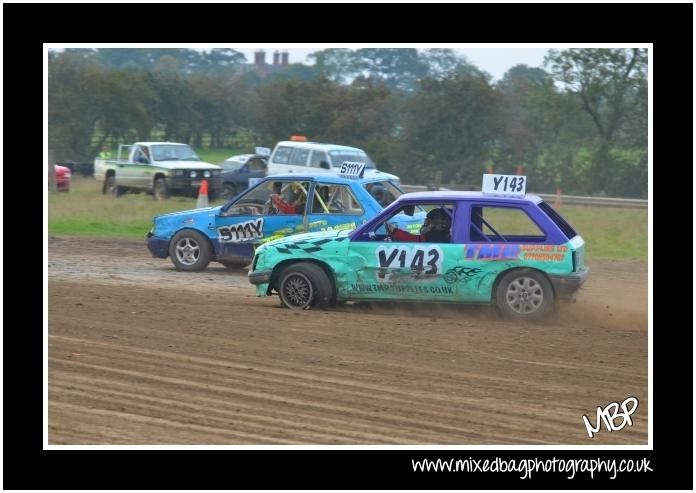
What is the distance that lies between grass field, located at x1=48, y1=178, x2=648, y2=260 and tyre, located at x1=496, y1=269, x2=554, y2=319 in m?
8.02

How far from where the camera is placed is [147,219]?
23422mm

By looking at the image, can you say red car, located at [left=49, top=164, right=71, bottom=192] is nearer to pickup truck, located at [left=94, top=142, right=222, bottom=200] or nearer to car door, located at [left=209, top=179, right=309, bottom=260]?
pickup truck, located at [left=94, top=142, right=222, bottom=200]

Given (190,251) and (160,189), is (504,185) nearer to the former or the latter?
(190,251)

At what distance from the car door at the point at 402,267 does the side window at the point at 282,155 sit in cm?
1664

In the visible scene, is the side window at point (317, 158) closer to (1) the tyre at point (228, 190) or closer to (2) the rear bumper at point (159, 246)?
(1) the tyre at point (228, 190)

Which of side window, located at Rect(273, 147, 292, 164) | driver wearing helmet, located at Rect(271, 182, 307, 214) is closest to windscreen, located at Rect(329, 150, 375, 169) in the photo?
side window, located at Rect(273, 147, 292, 164)

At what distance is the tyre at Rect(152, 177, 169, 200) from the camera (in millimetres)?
28391

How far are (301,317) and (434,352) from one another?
197 cm

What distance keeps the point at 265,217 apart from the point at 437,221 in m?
3.71

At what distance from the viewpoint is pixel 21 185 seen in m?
9.75

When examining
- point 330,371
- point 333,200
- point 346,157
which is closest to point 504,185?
point 333,200

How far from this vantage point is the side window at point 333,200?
14.0 metres

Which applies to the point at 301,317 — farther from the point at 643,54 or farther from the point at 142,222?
the point at 643,54

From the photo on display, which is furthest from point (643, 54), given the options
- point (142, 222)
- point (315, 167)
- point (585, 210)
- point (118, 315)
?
point (118, 315)
